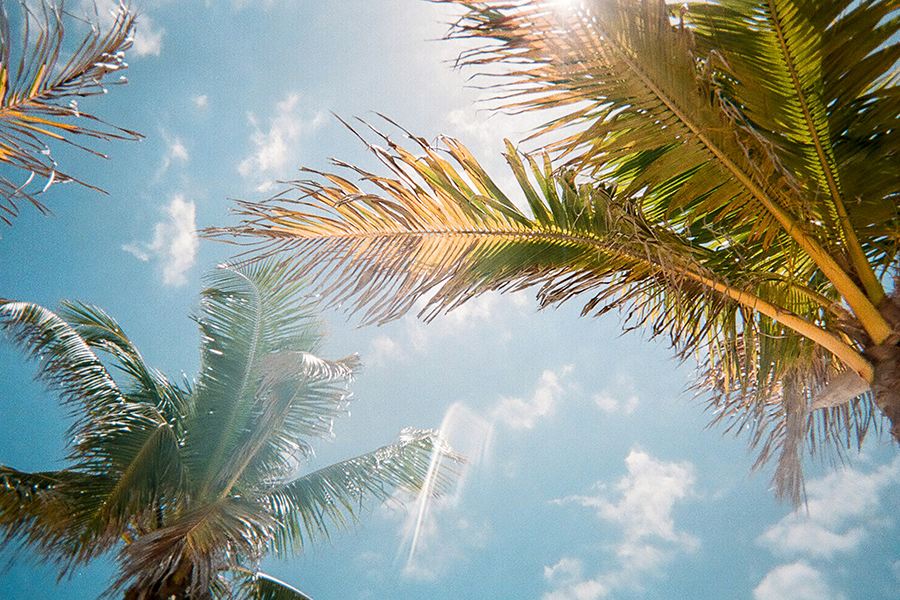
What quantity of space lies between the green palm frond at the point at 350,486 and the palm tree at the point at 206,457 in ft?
0.06

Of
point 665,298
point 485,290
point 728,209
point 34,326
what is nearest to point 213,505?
point 34,326

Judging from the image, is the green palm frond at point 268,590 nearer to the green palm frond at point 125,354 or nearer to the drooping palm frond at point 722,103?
the green palm frond at point 125,354

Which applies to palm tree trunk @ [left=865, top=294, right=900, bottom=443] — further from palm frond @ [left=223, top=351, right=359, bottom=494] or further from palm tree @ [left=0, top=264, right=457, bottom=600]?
palm frond @ [left=223, top=351, right=359, bottom=494]

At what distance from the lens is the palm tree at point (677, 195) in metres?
2.09

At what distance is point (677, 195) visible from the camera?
8.21ft

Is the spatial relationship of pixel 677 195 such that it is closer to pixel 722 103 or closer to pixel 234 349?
A: pixel 722 103

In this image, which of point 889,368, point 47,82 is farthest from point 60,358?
point 889,368

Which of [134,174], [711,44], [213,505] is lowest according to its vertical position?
[213,505]

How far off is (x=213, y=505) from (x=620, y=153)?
19.6 ft

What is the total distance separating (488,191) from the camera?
2566 mm

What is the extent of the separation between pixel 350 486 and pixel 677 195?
6.38 metres

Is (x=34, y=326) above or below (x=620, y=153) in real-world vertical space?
above

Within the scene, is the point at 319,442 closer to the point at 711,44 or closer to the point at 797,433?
the point at 797,433

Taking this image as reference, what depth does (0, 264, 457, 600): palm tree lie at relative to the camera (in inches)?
251
